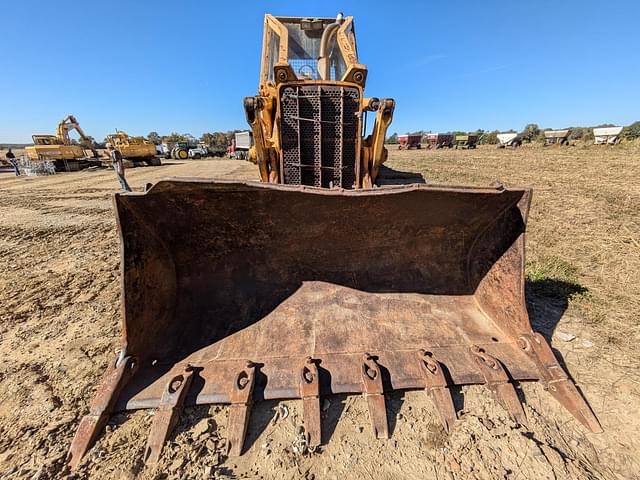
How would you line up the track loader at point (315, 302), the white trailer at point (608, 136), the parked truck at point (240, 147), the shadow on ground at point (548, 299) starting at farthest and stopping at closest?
the parked truck at point (240, 147) < the white trailer at point (608, 136) < the shadow on ground at point (548, 299) < the track loader at point (315, 302)

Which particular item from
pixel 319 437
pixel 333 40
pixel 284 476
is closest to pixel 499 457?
pixel 319 437

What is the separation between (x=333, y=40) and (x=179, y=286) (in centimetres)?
447

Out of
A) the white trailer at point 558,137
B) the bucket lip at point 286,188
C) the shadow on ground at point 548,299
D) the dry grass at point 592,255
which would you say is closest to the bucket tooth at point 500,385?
the shadow on ground at point 548,299

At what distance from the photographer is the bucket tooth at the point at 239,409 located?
55.8 inches

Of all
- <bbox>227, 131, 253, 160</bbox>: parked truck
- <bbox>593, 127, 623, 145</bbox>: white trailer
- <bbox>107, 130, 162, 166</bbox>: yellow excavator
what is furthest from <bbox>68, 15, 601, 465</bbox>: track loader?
<bbox>593, 127, 623, 145</bbox>: white trailer

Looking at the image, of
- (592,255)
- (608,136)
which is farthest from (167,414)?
(608,136)

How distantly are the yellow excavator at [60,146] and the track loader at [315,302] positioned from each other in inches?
882

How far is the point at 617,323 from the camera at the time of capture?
233 centimetres

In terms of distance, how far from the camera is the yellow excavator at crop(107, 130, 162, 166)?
63.7 ft

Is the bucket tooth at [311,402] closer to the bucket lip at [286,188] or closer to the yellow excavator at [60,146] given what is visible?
the bucket lip at [286,188]

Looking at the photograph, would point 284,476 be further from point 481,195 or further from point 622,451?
point 481,195

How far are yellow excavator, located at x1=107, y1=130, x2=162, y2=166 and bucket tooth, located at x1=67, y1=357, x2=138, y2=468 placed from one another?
73.5ft

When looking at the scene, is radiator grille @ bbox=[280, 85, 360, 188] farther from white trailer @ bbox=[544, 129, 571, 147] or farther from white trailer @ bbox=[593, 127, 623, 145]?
white trailer @ bbox=[593, 127, 623, 145]

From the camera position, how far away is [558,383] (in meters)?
1.64
